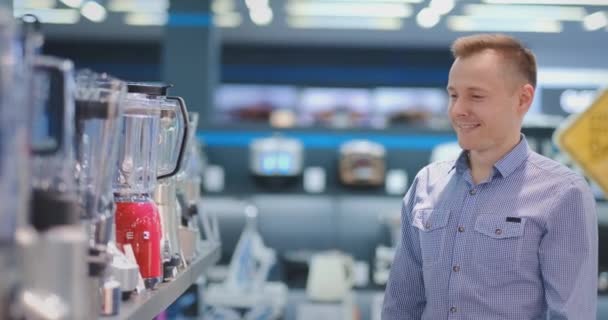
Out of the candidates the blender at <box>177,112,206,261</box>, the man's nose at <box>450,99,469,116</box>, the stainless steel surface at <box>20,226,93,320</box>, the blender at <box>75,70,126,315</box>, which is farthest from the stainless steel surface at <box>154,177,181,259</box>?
the stainless steel surface at <box>20,226,93,320</box>

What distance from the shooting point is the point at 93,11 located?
396 inches

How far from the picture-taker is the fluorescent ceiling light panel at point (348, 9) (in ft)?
28.4

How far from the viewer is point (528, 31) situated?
984 cm

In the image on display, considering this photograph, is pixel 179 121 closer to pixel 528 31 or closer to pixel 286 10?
pixel 286 10

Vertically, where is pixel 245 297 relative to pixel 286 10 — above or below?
below

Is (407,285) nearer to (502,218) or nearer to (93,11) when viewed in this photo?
(502,218)

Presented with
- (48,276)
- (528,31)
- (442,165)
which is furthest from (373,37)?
(48,276)

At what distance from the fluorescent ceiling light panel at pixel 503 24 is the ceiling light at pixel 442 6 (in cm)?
33

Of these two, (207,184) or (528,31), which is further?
(528,31)

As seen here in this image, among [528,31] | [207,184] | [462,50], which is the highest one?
[528,31]

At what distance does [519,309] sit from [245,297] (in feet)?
9.44

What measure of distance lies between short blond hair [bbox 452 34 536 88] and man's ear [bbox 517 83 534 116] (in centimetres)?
3

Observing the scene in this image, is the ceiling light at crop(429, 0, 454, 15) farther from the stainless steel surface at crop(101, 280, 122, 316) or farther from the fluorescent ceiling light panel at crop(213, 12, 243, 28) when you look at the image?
the stainless steel surface at crop(101, 280, 122, 316)

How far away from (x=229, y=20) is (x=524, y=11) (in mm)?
3482
